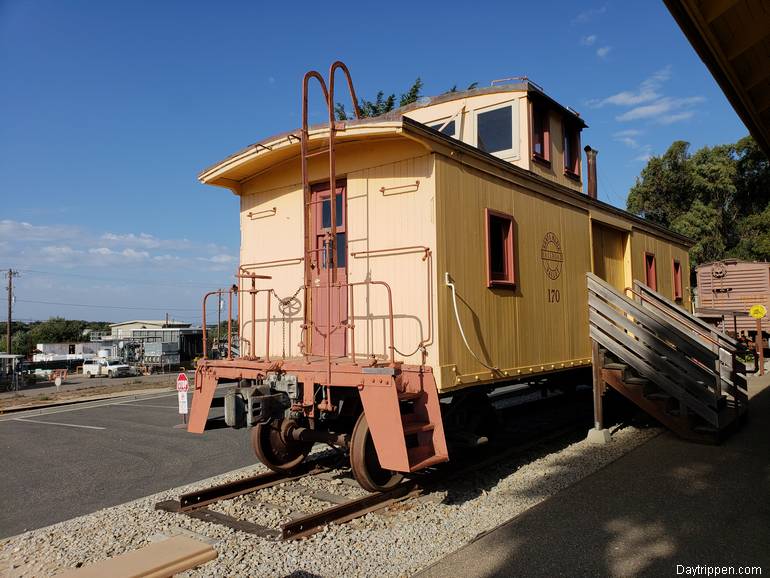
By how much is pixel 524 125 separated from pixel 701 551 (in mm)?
6536

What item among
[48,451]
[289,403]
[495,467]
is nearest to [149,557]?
[289,403]

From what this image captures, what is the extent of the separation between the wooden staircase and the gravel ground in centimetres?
185

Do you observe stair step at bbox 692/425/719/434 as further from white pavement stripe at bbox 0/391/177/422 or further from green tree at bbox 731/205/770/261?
green tree at bbox 731/205/770/261

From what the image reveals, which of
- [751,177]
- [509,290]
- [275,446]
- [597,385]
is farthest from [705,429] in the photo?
[751,177]

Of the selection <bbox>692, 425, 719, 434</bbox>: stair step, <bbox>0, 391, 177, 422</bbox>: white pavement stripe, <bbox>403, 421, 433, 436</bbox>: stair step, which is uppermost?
<bbox>403, 421, 433, 436</bbox>: stair step

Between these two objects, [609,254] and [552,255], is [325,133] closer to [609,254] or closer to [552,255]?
[552,255]

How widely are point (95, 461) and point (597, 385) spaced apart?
8063mm

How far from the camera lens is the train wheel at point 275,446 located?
652cm

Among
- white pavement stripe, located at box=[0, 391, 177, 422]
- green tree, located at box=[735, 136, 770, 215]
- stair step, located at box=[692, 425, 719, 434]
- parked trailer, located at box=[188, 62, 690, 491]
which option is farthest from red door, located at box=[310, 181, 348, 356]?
green tree, located at box=[735, 136, 770, 215]

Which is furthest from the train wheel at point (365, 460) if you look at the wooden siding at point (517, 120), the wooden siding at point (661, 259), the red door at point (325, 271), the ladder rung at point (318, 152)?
the wooden siding at point (661, 259)

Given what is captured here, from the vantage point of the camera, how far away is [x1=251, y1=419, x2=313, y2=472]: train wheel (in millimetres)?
6523

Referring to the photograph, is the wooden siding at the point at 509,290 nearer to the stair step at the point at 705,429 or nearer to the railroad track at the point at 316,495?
the railroad track at the point at 316,495

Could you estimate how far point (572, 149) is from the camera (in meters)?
10.4

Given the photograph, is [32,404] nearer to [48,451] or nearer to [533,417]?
[48,451]
